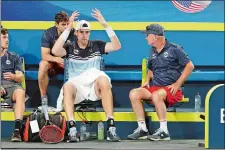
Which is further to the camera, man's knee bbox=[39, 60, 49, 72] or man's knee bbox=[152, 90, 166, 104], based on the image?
man's knee bbox=[39, 60, 49, 72]

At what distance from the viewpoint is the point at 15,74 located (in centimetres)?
748

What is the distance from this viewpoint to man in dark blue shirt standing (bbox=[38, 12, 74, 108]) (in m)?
7.69

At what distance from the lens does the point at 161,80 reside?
24.3 ft

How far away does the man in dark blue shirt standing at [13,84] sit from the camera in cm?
705

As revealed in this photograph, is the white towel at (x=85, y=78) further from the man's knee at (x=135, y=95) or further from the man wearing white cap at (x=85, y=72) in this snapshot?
the man's knee at (x=135, y=95)

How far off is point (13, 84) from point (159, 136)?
177 cm

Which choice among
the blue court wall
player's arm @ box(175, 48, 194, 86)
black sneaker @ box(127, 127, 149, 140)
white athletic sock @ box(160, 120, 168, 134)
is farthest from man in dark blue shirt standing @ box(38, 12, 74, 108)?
white athletic sock @ box(160, 120, 168, 134)

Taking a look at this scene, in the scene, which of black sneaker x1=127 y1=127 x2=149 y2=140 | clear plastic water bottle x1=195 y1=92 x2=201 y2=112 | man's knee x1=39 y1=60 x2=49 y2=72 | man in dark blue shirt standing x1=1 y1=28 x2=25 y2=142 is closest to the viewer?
man in dark blue shirt standing x1=1 y1=28 x2=25 y2=142

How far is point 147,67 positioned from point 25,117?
5.13 ft

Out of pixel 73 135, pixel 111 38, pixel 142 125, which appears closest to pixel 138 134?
pixel 142 125

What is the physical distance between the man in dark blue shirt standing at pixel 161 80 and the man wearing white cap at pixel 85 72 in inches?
12.9

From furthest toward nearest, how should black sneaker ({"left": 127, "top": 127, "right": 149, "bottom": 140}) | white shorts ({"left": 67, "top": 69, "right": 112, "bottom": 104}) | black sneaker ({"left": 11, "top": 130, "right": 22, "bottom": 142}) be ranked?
white shorts ({"left": 67, "top": 69, "right": 112, "bottom": 104}) → black sneaker ({"left": 127, "top": 127, "right": 149, "bottom": 140}) → black sneaker ({"left": 11, "top": 130, "right": 22, "bottom": 142})

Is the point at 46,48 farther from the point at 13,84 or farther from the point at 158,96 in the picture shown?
the point at 158,96

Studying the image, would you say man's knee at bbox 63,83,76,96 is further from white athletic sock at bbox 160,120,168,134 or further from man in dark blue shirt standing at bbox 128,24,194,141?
white athletic sock at bbox 160,120,168,134
